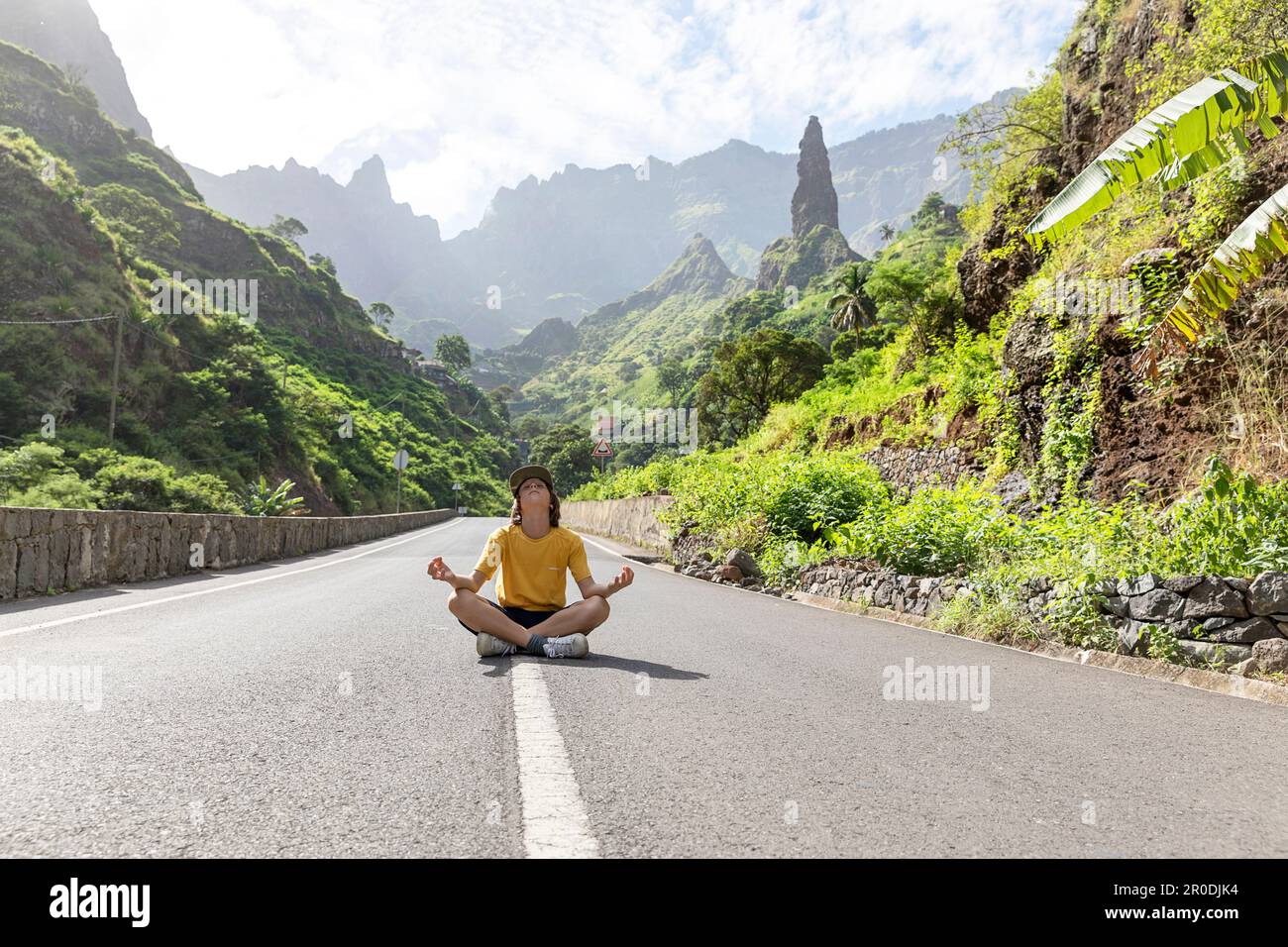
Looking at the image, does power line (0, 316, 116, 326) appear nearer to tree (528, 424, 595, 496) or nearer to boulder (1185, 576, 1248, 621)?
boulder (1185, 576, 1248, 621)

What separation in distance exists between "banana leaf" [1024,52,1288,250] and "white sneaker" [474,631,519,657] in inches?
224

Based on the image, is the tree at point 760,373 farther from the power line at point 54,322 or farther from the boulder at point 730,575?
the power line at point 54,322

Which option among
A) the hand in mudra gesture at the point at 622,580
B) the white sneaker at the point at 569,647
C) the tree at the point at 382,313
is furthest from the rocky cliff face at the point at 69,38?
the hand in mudra gesture at the point at 622,580

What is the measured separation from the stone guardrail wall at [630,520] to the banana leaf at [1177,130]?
1103 cm

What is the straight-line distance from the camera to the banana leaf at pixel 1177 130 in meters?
6.79

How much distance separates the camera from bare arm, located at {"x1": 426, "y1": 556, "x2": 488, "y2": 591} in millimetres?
5254

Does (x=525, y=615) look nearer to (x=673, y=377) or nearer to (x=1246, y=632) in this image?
(x=1246, y=632)

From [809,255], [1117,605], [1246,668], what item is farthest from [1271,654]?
[809,255]

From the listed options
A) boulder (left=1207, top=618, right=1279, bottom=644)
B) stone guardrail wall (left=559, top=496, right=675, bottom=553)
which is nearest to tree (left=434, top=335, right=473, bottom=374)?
stone guardrail wall (left=559, top=496, right=675, bottom=553)

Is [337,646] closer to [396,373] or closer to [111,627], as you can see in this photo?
[111,627]

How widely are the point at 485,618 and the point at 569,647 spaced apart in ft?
2.16

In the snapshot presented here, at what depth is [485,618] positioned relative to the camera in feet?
20.1
